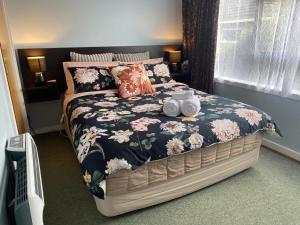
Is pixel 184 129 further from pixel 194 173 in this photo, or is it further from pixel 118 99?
pixel 118 99

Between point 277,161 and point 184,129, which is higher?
point 184,129

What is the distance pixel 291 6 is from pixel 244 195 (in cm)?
198

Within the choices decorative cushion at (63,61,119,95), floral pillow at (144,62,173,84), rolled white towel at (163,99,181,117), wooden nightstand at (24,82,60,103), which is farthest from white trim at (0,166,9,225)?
floral pillow at (144,62,173,84)

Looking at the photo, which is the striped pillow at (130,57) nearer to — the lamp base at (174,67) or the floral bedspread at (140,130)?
the lamp base at (174,67)

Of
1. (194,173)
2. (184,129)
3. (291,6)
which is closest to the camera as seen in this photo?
(184,129)

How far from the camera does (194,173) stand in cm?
185

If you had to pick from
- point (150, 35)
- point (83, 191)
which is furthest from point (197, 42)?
point (83, 191)

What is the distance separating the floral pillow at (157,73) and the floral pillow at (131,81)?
0.28m

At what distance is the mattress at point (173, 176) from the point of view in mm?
1568

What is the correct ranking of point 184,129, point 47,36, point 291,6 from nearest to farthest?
point 184,129
point 291,6
point 47,36

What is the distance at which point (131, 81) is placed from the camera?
2.62 metres

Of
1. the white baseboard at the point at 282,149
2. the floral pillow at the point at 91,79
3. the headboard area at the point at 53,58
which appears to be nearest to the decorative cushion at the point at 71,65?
the floral pillow at the point at 91,79

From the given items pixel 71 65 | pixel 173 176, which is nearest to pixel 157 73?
pixel 71 65

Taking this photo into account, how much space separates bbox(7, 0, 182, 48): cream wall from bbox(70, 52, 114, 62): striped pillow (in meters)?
0.24
